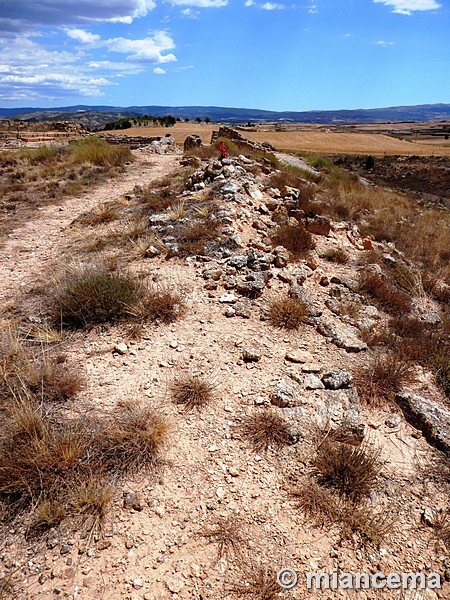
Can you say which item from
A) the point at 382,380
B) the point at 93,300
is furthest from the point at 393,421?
the point at 93,300

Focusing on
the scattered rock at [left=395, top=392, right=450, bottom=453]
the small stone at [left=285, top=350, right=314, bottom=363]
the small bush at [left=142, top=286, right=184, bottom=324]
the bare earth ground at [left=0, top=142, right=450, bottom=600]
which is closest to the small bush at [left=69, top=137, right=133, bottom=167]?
the small bush at [left=142, top=286, right=184, bottom=324]

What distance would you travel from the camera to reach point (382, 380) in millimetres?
4020

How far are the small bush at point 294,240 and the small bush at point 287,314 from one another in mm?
1682

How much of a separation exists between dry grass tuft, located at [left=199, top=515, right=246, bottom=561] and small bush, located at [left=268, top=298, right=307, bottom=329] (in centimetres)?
250

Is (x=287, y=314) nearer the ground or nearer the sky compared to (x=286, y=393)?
nearer the sky

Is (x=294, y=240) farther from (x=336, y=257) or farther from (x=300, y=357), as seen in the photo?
(x=300, y=357)

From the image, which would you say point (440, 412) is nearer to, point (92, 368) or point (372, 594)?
point (372, 594)

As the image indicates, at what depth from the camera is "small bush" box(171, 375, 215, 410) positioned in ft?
11.5

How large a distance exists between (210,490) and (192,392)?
37.7 inches

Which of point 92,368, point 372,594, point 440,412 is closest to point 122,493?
point 92,368

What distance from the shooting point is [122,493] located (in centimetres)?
270

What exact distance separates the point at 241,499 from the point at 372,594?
98cm

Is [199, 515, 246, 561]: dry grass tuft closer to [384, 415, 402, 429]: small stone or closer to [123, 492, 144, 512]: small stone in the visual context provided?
Result: [123, 492, 144, 512]: small stone

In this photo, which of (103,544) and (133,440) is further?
(133,440)
